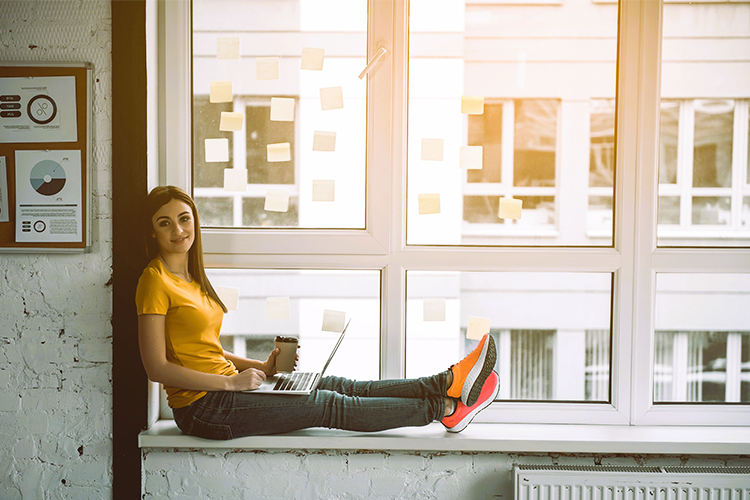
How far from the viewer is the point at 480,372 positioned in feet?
5.06

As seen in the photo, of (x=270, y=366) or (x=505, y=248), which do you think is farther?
(x=505, y=248)

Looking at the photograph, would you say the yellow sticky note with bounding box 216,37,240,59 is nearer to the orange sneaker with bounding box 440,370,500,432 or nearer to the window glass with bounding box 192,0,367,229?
the window glass with bounding box 192,0,367,229

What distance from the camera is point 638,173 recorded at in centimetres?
179

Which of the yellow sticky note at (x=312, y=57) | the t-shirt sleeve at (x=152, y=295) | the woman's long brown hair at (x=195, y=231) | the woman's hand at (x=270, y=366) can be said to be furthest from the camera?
the yellow sticky note at (x=312, y=57)

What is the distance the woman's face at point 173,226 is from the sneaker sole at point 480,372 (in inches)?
37.8

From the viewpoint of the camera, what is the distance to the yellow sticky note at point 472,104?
1.80 metres

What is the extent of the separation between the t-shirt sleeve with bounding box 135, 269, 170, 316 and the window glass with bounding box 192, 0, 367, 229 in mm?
379

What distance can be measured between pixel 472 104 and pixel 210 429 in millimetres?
1379

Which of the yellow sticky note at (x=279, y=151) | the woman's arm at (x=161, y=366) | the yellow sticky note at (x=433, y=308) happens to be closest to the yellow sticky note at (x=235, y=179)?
the yellow sticky note at (x=279, y=151)

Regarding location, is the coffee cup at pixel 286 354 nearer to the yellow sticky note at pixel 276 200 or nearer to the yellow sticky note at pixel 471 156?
the yellow sticky note at pixel 276 200

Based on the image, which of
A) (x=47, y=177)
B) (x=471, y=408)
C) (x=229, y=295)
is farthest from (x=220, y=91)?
(x=471, y=408)

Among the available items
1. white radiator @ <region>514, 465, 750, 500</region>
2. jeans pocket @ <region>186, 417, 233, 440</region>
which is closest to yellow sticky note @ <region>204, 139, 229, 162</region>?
jeans pocket @ <region>186, 417, 233, 440</region>

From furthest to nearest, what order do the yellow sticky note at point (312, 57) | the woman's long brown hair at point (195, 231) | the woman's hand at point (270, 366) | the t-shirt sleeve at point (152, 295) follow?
the yellow sticky note at point (312, 57) → the woman's hand at point (270, 366) → the woman's long brown hair at point (195, 231) → the t-shirt sleeve at point (152, 295)

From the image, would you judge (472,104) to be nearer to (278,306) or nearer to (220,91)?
(220,91)
